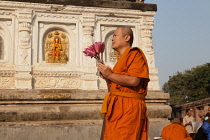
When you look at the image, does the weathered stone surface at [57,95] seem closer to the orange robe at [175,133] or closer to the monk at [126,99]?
the orange robe at [175,133]

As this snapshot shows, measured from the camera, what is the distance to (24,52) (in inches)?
418

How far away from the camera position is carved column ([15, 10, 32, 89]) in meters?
10.3

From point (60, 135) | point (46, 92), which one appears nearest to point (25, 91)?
point (46, 92)

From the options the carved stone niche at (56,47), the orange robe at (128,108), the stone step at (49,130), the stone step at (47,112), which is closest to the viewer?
the orange robe at (128,108)

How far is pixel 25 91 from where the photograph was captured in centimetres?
971

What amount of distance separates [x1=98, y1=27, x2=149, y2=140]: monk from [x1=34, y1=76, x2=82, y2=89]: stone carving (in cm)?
704

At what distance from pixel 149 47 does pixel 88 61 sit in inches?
105

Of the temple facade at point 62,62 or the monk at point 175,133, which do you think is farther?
the temple facade at point 62,62

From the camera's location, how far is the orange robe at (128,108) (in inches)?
140

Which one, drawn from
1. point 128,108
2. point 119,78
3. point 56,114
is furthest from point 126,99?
point 56,114

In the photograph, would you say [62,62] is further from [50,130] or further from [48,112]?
[50,130]

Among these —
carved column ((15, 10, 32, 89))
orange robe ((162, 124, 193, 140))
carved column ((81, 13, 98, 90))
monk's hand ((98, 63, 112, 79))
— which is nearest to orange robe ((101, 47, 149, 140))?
monk's hand ((98, 63, 112, 79))

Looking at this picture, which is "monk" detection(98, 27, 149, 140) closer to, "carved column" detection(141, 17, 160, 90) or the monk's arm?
the monk's arm

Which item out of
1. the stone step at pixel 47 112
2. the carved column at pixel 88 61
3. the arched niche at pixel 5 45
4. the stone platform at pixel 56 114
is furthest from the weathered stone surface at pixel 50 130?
the arched niche at pixel 5 45
